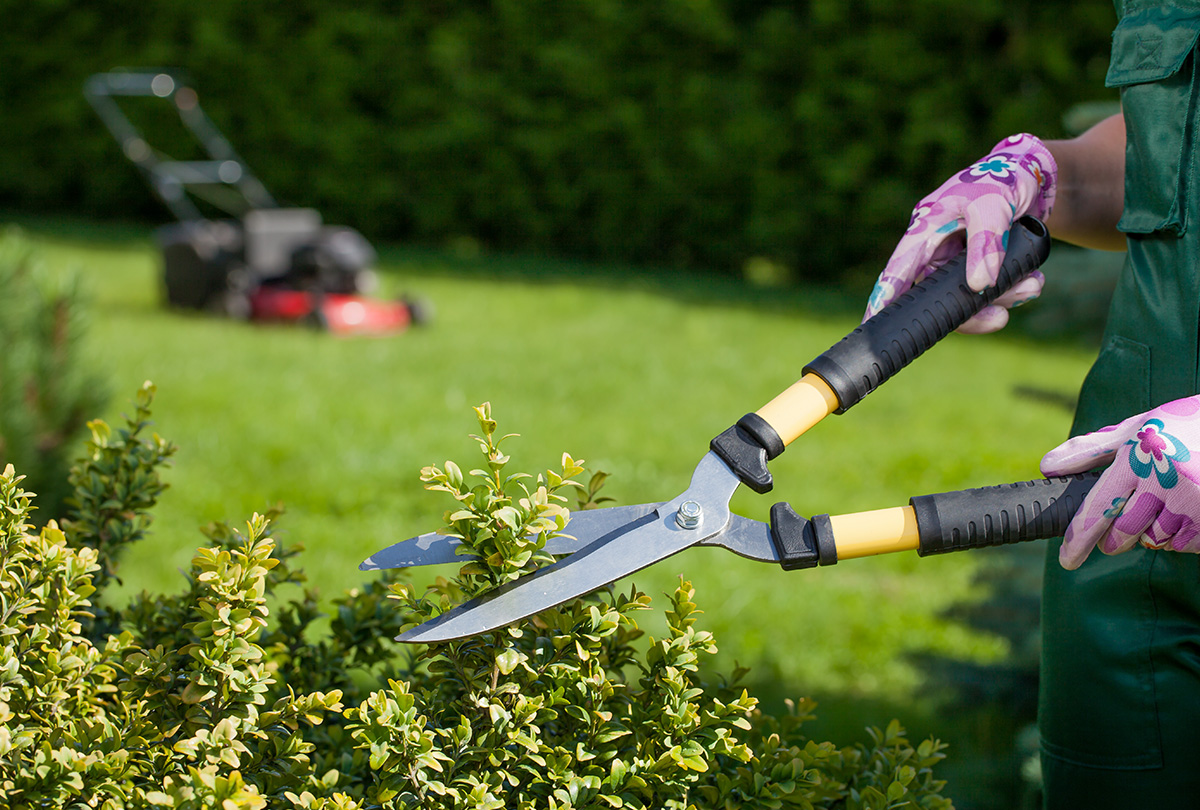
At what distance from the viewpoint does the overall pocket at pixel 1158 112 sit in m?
1.33

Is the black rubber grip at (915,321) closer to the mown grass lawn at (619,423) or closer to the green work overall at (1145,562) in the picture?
the green work overall at (1145,562)

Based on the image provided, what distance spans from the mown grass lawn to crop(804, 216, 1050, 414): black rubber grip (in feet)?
4.79

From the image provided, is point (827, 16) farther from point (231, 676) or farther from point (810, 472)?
point (231, 676)

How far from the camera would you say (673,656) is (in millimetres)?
1127

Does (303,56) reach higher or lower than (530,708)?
higher

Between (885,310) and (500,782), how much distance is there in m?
0.74

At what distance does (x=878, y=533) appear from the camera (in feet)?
3.99

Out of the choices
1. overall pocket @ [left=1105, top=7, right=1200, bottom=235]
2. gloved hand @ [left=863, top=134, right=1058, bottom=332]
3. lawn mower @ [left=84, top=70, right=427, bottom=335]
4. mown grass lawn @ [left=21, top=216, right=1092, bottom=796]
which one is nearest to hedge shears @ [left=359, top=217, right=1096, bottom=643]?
gloved hand @ [left=863, top=134, right=1058, bottom=332]

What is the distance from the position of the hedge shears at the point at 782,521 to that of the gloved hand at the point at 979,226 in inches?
6.2

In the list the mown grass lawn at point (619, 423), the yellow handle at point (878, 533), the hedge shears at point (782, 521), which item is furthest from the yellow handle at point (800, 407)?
the mown grass lawn at point (619, 423)

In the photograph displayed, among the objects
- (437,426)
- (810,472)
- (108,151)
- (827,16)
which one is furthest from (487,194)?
(810,472)

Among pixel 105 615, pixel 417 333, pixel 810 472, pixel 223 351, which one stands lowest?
pixel 105 615

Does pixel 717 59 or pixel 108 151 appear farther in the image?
pixel 108 151

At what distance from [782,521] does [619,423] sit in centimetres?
378
